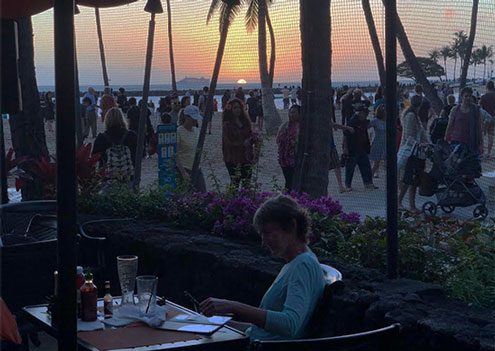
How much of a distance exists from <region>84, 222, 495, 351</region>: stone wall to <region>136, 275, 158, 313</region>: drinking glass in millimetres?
832

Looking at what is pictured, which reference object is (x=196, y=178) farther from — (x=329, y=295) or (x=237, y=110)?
(x=329, y=295)

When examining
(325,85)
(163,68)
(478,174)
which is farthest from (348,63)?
(478,174)

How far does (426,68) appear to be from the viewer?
769 centimetres

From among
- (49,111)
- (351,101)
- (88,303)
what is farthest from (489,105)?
(49,111)

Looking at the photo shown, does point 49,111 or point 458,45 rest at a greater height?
point 458,45

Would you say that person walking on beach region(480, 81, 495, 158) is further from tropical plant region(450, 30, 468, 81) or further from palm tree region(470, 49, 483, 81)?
tropical plant region(450, 30, 468, 81)

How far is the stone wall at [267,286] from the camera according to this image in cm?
331

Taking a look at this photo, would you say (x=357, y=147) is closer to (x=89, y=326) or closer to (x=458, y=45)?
(x=458, y=45)

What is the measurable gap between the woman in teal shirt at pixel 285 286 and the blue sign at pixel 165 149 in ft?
21.9

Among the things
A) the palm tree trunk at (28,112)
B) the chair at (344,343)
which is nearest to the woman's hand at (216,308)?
the chair at (344,343)

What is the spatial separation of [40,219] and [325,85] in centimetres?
319

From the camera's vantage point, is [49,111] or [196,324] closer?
[196,324]

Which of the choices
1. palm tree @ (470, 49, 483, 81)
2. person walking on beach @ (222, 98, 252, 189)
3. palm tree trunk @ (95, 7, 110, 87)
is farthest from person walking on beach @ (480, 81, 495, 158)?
palm tree trunk @ (95, 7, 110, 87)

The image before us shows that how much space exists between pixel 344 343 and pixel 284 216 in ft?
3.29
